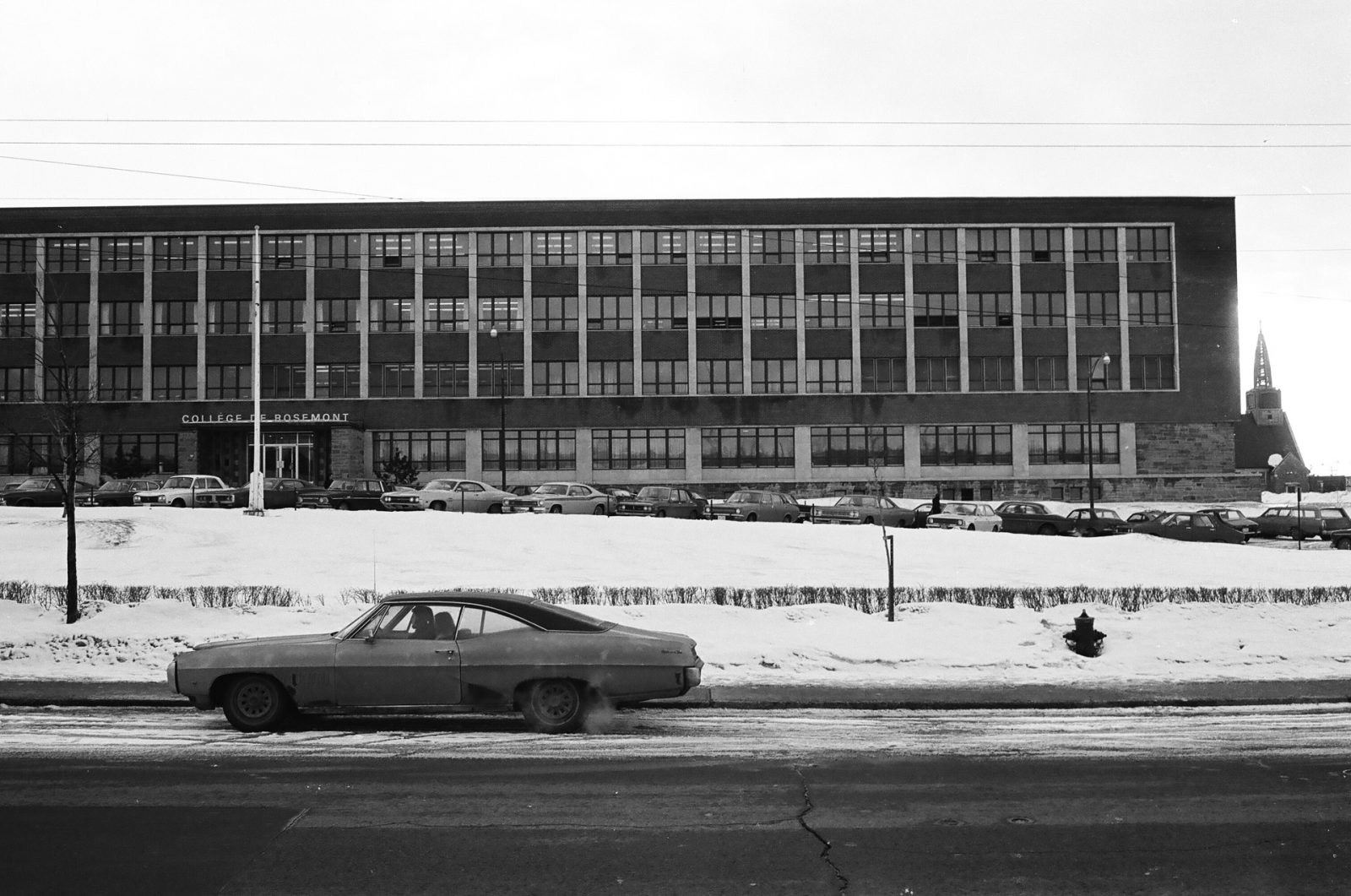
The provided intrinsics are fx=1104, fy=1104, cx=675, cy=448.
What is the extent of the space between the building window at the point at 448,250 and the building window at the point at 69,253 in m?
20.8

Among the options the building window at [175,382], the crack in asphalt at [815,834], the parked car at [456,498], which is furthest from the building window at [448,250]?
the crack in asphalt at [815,834]

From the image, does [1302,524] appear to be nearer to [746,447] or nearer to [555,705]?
[746,447]

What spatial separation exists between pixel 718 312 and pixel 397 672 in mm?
57835

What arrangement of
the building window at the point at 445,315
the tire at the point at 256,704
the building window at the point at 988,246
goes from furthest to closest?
the building window at the point at 988,246 < the building window at the point at 445,315 < the tire at the point at 256,704

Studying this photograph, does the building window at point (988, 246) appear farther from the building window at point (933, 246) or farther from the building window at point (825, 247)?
the building window at point (825, 247)

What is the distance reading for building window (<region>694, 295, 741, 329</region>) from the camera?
2650 inches

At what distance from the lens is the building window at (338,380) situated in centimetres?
6669

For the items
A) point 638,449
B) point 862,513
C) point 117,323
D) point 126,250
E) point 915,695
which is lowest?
point 915,695

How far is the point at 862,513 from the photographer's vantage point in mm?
42594

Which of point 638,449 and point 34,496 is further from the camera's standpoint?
point 638,449

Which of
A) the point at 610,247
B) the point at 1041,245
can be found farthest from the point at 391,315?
the point at 1041,245

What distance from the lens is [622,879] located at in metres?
6.22

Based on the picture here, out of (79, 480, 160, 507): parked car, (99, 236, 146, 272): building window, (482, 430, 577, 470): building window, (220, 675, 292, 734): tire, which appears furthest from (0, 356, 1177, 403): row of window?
(220, 675, 292, 734): tire

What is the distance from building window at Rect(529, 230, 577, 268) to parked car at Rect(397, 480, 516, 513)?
85.9 ft
